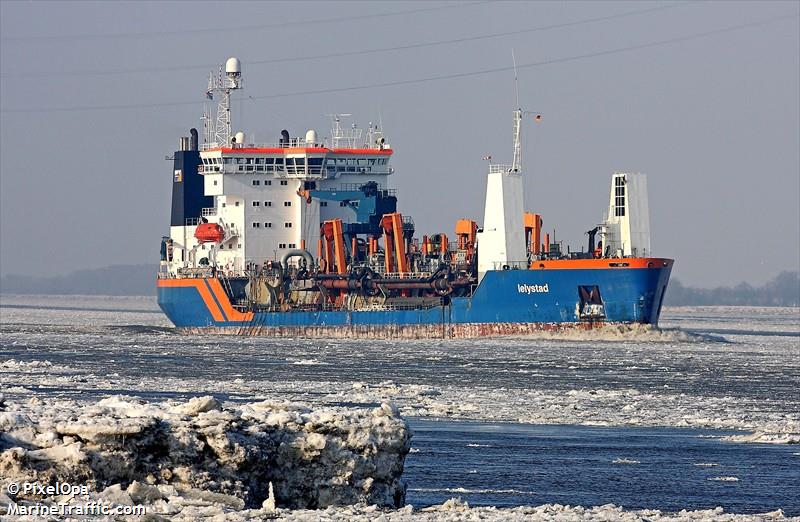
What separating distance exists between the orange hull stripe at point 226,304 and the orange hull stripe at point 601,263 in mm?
14428

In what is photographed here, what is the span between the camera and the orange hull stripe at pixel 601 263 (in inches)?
1923

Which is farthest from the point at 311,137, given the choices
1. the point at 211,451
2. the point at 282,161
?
the point at 211,451

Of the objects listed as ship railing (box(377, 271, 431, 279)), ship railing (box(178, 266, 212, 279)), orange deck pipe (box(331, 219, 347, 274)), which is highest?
orange deck pipe (box(331, 219, 347, 274))

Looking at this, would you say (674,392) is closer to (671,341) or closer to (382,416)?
(382,416)

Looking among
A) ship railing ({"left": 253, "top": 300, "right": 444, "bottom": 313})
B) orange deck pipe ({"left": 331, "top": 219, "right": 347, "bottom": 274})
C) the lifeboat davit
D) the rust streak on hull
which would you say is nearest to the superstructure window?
the rust streak on hull

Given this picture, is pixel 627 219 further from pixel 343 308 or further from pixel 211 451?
pixel 211 451

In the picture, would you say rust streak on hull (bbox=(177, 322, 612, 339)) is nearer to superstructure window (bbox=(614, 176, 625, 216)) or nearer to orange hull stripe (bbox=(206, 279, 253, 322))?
orange hull stripe (bbox=(206, 279, 253, 322))

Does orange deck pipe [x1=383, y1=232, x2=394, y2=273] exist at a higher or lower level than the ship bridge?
lower

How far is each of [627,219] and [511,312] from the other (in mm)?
5116

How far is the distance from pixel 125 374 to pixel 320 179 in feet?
93.5

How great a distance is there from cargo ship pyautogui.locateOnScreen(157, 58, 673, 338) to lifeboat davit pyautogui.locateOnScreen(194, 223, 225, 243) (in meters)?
0.09

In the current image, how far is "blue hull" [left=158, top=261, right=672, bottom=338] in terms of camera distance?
49156 mm

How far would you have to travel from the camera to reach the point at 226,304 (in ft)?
194

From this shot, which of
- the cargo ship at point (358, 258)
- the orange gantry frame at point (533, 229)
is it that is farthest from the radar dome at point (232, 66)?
the orange gantry frame at point (533, 229)
